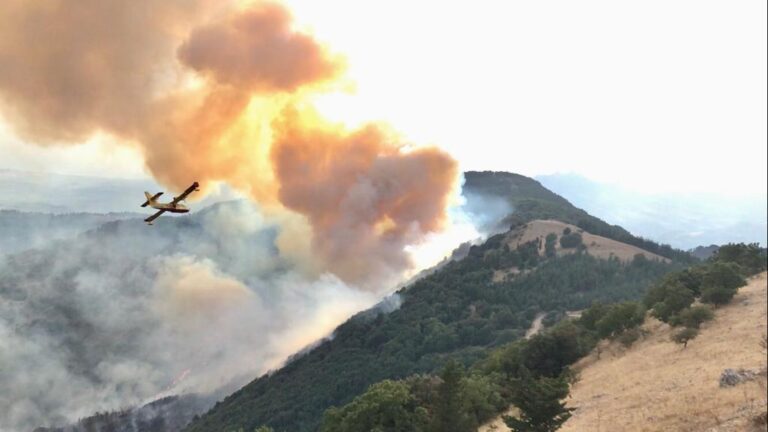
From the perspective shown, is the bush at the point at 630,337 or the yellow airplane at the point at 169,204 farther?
the bush at the point at 630,337

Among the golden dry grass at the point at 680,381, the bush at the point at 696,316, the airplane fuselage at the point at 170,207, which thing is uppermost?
the airplane fuselage at the point at 170,207

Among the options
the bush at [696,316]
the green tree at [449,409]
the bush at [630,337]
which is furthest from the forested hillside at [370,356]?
the green tree at [449,409]

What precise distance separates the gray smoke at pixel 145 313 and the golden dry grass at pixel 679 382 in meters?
47.1

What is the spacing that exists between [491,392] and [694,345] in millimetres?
24246

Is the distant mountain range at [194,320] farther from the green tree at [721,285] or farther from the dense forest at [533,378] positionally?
the green tree at [721,285]

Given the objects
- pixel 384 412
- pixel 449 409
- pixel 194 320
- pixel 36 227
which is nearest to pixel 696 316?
pixel 449 409

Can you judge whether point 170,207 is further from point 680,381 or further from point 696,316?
point 696,316

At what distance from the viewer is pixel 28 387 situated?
45.9 m

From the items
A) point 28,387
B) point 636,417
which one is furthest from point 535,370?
point 28,387

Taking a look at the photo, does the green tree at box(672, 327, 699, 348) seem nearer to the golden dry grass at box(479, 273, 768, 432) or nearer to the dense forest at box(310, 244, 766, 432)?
the dense forest at box(310, 244, 766, 432)

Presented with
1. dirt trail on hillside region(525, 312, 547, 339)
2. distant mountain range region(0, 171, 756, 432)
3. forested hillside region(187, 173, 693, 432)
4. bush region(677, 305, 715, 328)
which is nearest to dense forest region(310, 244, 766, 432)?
bush region(677, 305, 715, 328)

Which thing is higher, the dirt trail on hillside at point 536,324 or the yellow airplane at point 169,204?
the yellow airplane at point 169,204

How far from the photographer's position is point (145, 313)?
95.6m

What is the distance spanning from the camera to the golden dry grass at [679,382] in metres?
27.5
